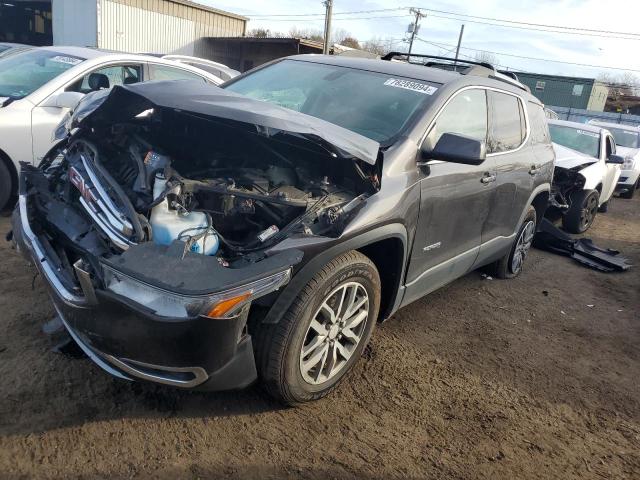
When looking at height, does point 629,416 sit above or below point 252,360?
below

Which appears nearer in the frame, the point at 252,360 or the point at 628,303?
the point at 252,360

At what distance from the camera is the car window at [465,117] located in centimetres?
340

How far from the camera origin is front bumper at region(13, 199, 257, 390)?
7.09 ft

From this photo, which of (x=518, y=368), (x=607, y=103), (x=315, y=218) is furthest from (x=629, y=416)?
(x=607, y=103)

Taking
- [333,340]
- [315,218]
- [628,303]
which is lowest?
[628,303]

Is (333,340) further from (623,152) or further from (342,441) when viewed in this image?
(623,152)

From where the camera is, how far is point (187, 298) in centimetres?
210

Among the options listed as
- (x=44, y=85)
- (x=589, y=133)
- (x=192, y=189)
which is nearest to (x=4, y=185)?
(x=44, y=85)

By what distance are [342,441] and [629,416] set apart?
1.92m

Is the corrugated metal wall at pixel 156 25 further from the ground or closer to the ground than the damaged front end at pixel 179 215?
further from the ground

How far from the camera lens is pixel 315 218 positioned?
2.64 m

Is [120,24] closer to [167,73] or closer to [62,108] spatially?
[167,73]

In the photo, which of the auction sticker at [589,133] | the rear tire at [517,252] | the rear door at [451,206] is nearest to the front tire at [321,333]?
the rear door at [451,206]

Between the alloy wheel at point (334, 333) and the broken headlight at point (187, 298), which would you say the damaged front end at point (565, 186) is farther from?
the broken headlight at point (187, 298)
